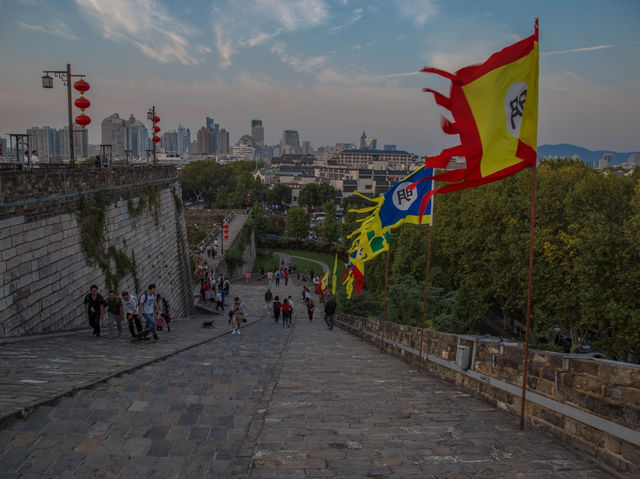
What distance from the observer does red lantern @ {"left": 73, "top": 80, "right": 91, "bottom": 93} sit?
45.6 ft

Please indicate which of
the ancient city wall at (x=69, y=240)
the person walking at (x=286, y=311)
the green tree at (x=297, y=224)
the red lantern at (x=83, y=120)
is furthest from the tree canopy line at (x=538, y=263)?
the green tree at (x=297, y=224)

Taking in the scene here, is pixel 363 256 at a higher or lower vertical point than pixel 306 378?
higher

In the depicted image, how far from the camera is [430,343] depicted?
833 centimetres

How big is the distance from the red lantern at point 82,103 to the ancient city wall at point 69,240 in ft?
6.15

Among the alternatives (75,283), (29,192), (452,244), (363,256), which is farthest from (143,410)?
(452,244)

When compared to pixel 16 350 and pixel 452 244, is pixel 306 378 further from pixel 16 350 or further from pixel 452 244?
pixel 452 244

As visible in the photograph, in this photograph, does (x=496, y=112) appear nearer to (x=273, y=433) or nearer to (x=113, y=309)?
(x=273, y=433)

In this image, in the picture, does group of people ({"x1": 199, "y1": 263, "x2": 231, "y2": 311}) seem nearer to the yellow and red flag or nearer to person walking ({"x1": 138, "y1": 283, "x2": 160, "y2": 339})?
person walking ({"x1": 138, "y1": 283, "x2": 160, "y2": 339})

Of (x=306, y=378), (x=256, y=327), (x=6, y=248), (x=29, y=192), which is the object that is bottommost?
(x=256, y=327)

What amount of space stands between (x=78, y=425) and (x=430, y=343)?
5457mm

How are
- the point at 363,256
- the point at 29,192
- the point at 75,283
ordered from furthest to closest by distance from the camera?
the point at 363,256
the point at 75,283
the point at 29,192

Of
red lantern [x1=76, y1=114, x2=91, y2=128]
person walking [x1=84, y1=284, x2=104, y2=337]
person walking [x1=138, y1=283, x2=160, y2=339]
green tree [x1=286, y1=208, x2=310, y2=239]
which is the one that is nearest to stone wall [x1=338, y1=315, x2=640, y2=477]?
person walking [x1=138, y1=283, x2=160, y2=339]

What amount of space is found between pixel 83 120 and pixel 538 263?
16.1 m

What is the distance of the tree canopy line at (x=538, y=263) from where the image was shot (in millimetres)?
15109
